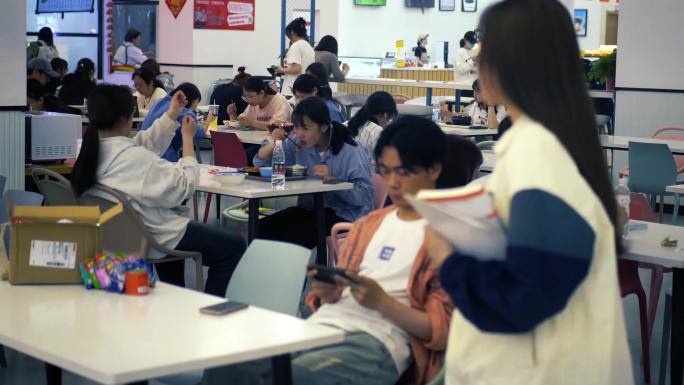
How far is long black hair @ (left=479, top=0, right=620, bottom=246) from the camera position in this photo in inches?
72.4

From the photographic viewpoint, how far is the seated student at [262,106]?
797 centimetres

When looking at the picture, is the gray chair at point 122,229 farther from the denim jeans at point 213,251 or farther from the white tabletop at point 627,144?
the white tabletop at point 627,144

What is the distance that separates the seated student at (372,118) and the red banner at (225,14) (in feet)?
28.2

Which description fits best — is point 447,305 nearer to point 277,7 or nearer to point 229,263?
point 229,263

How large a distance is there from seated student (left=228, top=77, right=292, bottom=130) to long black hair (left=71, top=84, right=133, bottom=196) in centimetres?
356

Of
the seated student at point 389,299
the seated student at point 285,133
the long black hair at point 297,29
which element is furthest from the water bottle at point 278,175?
the long black hair at point 297,29

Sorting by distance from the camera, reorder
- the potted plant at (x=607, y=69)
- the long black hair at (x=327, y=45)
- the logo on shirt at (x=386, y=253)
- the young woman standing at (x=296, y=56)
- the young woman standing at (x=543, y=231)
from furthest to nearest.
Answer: the long black hair at (x=327, y=45)
the young woman standing at (x=296, y=56)
the potted plant at (x=607, y=69)
the logo on shirt at (x=386, y=253)
the young woman standing at (x=543, y=231)

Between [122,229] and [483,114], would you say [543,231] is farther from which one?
[483,114]

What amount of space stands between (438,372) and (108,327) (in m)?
0.85

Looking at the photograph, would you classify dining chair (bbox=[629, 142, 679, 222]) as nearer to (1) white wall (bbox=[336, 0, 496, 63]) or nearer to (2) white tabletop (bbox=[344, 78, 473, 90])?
(2) white tabletop (bbox=[344, 78, 473, 90])

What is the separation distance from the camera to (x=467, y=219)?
5.85 feet

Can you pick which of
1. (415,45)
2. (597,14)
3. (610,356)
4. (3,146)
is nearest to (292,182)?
(3,146)


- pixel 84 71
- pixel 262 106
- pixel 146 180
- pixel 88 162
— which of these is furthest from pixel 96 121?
pixel 84 71

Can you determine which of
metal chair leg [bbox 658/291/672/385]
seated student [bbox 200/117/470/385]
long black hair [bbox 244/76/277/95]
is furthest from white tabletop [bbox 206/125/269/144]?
seated student [bbox 200/117/470/385]
